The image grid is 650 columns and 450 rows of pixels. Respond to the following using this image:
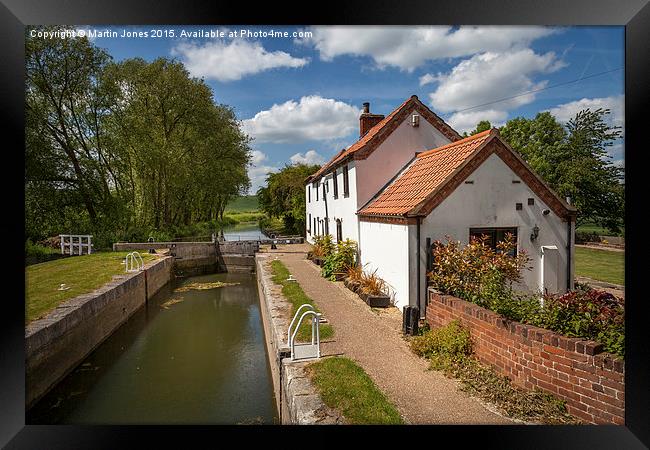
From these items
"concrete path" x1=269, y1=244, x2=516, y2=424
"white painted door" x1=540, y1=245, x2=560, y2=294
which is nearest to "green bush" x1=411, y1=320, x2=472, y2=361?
"concrete path" x1=269, y1=244, x2=516, y2=424

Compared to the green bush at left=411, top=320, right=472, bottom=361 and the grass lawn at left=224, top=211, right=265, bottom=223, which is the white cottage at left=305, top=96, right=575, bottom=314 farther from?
the grass lawn at left=224, top=211, right=265, bottom=223

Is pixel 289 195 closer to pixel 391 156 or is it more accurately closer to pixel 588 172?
pixel 391 156

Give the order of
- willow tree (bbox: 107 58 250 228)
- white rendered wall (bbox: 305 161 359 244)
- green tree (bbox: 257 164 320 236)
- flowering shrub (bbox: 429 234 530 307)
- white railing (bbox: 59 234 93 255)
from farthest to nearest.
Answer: green tree (bbox: 257 164 320 236) < willow tree (bbox: 107 58 250 228) < white railing (bbox: 59 234 93 255) < white rendered wall (bbox: 305 161 359 244) < flowering shrub (bbox: 429 234 530 307)

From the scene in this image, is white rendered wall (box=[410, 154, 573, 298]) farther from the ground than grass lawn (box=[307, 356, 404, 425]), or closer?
farther from the ground

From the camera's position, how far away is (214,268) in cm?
2525

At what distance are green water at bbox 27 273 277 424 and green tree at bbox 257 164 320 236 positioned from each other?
17.4 m

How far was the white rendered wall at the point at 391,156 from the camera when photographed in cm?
1259

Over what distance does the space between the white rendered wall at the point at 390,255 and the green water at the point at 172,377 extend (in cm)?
380

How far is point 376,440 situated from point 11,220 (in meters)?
5.46

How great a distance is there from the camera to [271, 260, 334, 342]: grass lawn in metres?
7.82

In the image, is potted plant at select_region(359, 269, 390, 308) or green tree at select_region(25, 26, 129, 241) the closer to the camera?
potted plant at select_region(359, 269, 390, 308)

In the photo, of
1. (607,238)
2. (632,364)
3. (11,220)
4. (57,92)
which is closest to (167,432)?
(11,220)

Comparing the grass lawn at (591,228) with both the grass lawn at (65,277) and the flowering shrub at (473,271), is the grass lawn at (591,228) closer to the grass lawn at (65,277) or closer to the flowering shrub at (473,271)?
the flowering shrub at (473,271)

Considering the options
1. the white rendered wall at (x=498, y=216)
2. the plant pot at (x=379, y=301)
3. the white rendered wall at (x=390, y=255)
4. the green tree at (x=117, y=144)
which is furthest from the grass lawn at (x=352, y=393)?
the green tree at (x=117, y=144)
